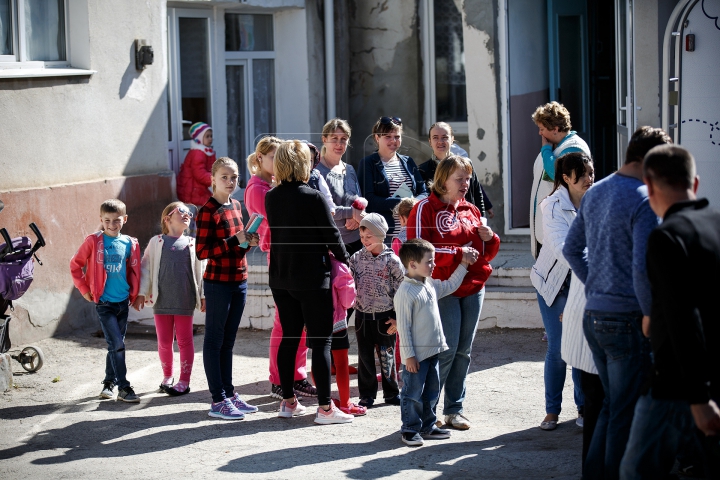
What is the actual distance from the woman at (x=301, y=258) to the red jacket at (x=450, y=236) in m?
0.53

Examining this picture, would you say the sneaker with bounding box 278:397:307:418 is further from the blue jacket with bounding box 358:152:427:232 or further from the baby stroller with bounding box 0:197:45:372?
the baby stroller with bounding box 0:197:45:372

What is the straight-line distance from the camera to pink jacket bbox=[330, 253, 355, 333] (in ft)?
18.9

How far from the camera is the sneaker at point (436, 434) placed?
536cm

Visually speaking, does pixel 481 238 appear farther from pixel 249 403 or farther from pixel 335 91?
pixel 335 91

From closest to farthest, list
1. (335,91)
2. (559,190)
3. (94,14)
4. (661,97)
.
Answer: (559,190), (661,97), (94,14), (335,91)

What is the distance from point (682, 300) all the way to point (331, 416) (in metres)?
2.88

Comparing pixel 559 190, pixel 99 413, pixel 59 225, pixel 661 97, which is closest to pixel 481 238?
pixel 559 190

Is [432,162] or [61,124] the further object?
[61,124]

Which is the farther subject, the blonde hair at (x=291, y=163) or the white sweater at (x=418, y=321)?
the blonde hair at (x=291, y=163)

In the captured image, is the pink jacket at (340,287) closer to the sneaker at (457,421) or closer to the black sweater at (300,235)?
the black sweater at (300,235)

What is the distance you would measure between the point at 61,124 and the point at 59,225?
925 millimetres

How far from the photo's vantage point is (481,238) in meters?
5.46

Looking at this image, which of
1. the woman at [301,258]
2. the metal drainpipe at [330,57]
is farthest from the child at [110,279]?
the metal drainpipe at [330,57]

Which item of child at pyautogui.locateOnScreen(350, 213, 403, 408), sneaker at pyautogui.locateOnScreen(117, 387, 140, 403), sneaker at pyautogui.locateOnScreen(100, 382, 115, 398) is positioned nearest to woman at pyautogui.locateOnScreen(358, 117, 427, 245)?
child at pyautogui.locateOnScreen(350, 213, 403, 408)
